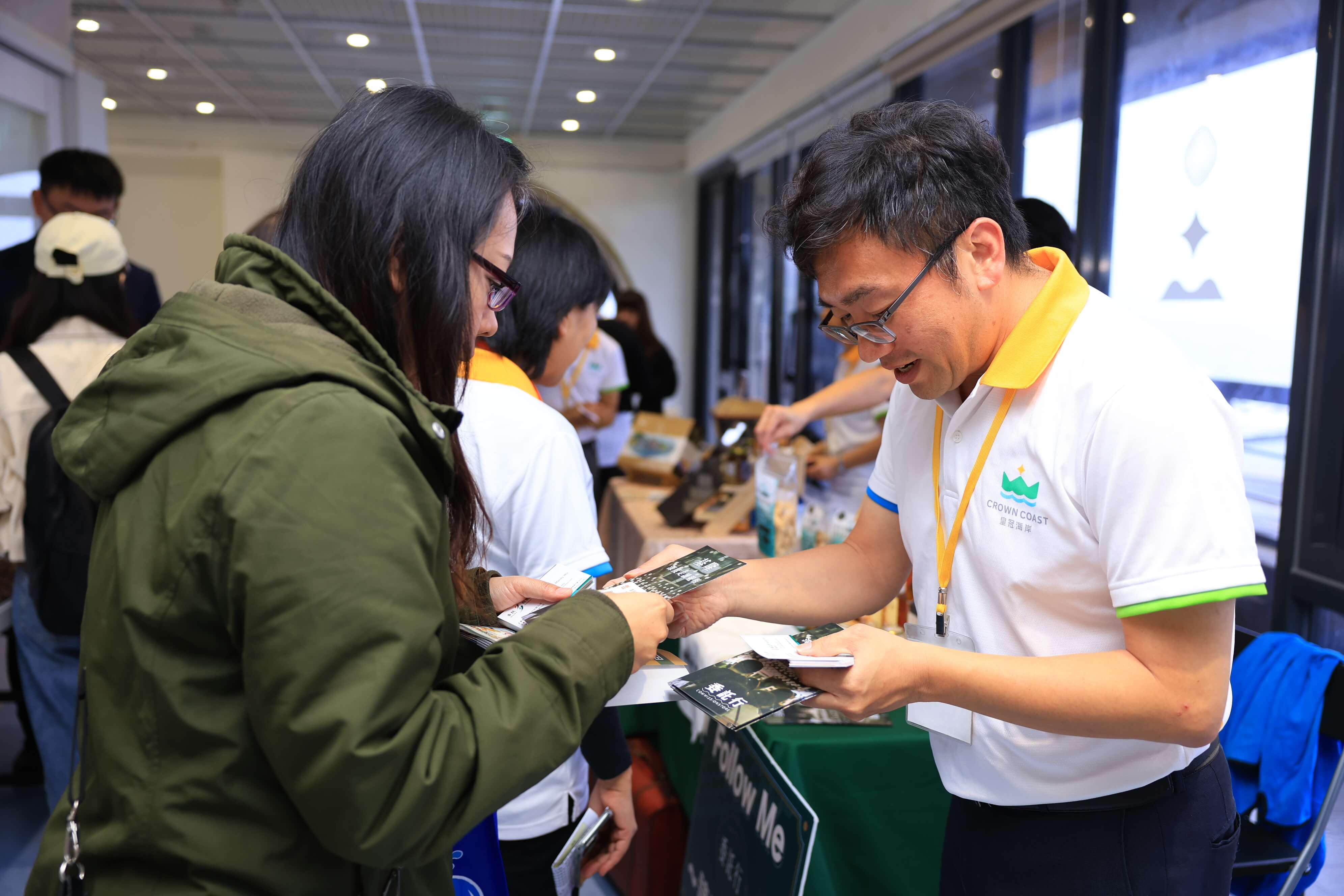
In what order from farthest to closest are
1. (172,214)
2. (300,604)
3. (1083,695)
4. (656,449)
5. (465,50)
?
(172,214) < (465,50) < (656,449) < (1083,695) < (300,604)

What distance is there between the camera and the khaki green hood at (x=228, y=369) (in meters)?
0.75

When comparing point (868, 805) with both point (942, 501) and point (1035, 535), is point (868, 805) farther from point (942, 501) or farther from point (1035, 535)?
point (1035, 535)

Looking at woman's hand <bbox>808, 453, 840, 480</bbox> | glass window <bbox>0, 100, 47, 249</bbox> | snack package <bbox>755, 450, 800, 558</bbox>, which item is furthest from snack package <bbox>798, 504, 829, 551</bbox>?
glass window <bbox>0, 100, 47, 249</bbox>

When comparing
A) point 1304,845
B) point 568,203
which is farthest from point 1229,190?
point 568,203

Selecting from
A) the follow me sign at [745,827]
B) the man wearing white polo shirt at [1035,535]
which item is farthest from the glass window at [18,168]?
the man wearing white polo shirt at [1035,535]

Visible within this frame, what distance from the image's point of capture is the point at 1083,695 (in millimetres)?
1017

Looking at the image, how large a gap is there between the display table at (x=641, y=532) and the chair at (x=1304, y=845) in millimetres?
1280

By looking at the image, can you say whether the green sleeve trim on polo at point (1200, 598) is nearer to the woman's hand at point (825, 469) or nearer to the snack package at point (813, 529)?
the snack package at point (813, 529)

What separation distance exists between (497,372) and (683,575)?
56 centimetres

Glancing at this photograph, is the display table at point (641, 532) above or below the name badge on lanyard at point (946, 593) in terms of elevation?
below

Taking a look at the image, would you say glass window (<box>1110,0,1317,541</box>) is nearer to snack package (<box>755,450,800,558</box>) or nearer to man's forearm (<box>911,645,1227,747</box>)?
snack package (<box>755,450,800,558</box>)

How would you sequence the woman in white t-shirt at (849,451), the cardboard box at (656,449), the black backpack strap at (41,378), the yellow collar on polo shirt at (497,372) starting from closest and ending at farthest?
the yellow collar on polo shirt at (497,372) → the black backpack strap at (41,378) → the woman in white t-shirt at (849,451) → the cardboard box at (656,449)

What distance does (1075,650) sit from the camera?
3.61 ft

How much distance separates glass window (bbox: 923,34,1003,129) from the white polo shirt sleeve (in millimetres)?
3912
